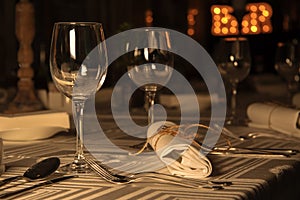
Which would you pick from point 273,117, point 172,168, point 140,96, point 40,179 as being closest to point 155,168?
point 172,168

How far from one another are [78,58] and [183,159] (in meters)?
0.21

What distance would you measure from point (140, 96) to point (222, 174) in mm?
958

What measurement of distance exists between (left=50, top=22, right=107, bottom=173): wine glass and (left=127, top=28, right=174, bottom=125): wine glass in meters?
0.16

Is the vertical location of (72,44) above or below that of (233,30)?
above

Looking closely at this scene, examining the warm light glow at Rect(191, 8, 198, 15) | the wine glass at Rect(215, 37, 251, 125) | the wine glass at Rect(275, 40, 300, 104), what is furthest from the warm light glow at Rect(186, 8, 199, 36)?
the wine glass at Rect(215, 37, 251, 125)

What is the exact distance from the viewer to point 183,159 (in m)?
0.92

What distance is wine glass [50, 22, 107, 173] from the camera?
0.94 m

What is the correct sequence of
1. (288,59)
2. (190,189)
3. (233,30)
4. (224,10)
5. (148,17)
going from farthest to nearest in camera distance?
1. (233,30)
2. (224,10)
3. (148,17)
4. (288,59)
5. (190,189)

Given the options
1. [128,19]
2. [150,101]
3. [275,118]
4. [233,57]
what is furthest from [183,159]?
[128,19]

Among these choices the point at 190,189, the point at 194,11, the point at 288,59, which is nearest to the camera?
the point at 190,189

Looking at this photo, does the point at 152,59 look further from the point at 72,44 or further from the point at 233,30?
the point at 233,30

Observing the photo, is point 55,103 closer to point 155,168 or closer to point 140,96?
point 140,96

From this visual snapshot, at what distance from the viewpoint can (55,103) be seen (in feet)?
5.67

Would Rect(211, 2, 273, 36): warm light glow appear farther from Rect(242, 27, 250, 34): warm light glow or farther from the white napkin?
the white napkin
